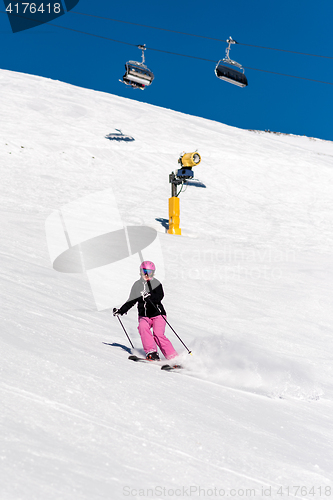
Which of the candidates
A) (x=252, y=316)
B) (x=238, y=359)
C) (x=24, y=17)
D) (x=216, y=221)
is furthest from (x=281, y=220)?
(x=238, y=359)

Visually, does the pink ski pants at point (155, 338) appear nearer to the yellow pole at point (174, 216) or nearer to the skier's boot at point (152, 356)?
the skier's boot at point (152, 356)

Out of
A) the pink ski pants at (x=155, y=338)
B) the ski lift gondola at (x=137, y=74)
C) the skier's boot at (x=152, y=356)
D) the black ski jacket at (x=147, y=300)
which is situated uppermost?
the ski lift gondola at (x=137, y=74)

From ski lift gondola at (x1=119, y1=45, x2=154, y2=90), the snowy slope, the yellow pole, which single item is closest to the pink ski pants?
the snowy slope

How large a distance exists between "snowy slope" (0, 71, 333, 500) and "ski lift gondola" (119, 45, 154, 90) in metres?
5.17

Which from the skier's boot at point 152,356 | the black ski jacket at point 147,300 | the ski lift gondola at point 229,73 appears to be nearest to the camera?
the skier's boot at point 152,356

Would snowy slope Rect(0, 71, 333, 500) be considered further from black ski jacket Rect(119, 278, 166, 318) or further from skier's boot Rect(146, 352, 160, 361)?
black ski jacket Rect(119, 278, 166, 318)

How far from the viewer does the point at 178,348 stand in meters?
7.44

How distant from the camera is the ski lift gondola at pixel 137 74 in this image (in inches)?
792

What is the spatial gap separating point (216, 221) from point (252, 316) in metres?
10.5

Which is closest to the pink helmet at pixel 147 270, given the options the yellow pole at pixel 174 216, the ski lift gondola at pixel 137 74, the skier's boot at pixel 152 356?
the skier's boot at pixel 152 356

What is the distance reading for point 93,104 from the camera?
111ft

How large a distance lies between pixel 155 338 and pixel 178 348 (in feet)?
4.27

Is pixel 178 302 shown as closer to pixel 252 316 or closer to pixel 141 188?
pixel 252 316

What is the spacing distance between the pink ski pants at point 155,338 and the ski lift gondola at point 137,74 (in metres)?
16.6
